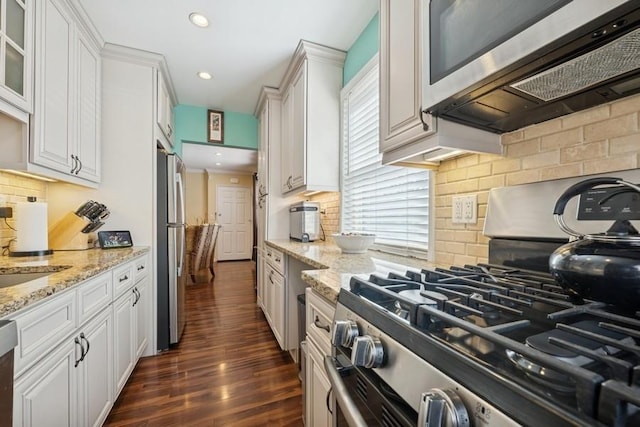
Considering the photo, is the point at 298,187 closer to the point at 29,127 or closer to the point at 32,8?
the point at 29,127

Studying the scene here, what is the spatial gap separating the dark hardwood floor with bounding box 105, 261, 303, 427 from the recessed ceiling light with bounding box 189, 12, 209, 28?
2551 mm

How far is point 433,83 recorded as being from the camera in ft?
3.02

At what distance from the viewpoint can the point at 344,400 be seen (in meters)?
0.67

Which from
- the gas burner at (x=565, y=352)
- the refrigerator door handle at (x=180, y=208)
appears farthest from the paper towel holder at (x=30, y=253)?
the gas burner at (x=565, y=352)

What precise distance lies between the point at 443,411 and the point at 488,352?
0.38 feet

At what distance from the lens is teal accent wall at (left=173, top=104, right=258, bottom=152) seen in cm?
353

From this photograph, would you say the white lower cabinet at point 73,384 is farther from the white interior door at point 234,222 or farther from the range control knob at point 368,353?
the white interior door at point 234,222

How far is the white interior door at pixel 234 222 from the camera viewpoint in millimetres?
7109

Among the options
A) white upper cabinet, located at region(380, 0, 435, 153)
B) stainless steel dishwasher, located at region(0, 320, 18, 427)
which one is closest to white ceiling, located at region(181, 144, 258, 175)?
white upper cabinet, located at region(380, 0, 435, 153)

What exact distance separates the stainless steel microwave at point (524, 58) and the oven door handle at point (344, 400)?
882 mm

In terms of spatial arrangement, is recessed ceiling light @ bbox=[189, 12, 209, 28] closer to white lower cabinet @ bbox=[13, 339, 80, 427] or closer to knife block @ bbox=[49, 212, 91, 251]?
knife block @ bbox=[49, 212, 91, 251]

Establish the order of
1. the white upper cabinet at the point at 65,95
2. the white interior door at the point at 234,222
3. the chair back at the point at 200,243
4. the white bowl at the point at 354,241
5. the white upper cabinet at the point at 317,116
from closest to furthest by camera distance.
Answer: the white upper cabinet at the point at 65,95 < the white bowl at the point at 354,241 < the white upper cabinet at the point at 317,116 < the chair back at the point at 200,243 < the white interior door at the point at 234,222

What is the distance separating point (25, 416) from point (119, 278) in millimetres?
896

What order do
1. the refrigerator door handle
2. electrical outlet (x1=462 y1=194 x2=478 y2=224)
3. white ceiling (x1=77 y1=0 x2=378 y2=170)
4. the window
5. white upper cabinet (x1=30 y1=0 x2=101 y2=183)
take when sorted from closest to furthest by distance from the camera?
electrical outlet (x1=462 y1=194 x2=478 y2=224), white upper cabinet (x1=30 y1=0 x2=101 y2=183), the window, white ceiling (x1=77 y1=0 x2=378 y2=170), the refrigerator door handle
